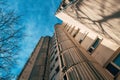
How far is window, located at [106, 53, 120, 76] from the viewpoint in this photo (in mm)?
8214

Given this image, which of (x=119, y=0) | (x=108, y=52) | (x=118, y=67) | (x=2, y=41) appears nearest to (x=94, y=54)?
(x=108, y=52)

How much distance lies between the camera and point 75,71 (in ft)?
23.3

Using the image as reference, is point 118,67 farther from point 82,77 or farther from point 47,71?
point 47,71

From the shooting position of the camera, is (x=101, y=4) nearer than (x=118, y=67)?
Yes

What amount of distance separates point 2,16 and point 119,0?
6766mm

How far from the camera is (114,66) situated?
8.50m

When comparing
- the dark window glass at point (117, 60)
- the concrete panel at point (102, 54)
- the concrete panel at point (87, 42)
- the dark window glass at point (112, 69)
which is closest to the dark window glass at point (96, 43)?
the concrete panel at point (87, 42)

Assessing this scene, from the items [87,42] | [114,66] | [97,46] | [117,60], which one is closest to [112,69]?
[114,66]

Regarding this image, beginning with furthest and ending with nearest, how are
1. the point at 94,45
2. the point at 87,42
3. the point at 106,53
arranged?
1. the point at 87,42
2. the point at 94,45
3. the point at 106,53

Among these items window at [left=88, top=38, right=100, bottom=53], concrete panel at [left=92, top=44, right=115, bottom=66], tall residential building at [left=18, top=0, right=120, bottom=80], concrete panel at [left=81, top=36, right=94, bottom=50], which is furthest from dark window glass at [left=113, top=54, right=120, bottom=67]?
concrete panel at [left=81, top=36, right=94, bottom=50]

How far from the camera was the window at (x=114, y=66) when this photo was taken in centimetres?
821

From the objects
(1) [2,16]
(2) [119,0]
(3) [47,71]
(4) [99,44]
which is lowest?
(3) [47,71]

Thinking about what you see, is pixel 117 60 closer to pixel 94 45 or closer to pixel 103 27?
pixel 103 27

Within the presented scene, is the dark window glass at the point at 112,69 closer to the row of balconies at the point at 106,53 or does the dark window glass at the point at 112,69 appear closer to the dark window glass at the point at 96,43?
the row of balconies at the point at 106,53
